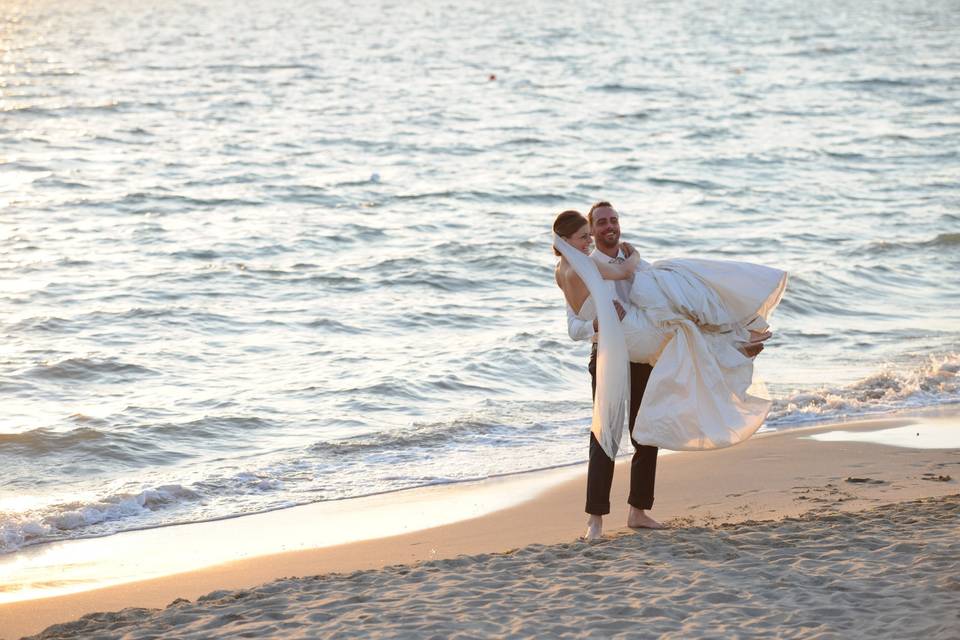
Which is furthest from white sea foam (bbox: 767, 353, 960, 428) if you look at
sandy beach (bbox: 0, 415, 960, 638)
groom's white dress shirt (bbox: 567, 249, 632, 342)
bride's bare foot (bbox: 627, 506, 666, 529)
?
groom's white dress shirt (bbox: 567, 249, 632, 342)

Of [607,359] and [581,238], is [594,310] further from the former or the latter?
[581,238]

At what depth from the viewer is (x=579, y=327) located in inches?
238

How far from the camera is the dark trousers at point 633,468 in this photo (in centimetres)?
618

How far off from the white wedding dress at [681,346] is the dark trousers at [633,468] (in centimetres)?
10

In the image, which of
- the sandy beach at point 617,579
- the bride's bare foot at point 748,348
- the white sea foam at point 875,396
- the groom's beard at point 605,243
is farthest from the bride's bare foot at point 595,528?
the white sea foam at point 875,396

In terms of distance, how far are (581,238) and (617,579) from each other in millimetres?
1596

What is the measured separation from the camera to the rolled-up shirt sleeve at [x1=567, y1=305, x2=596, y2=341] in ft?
19.7

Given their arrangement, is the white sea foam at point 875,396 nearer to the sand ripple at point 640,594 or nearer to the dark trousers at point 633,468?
the dark trousers at point 633,468

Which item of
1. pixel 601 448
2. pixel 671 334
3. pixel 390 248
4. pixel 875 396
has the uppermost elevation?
pixel 671 334

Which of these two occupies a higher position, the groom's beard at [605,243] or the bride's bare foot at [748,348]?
the groom's beard at [605,243]

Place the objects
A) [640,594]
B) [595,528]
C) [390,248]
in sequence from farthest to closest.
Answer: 1. [390,248]
2. [595,528]
3. [640,594]

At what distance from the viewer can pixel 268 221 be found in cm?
1816

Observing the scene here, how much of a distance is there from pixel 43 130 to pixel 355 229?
1149 centimetres

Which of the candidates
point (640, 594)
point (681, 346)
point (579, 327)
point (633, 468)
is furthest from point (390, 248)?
point (640, 594)
